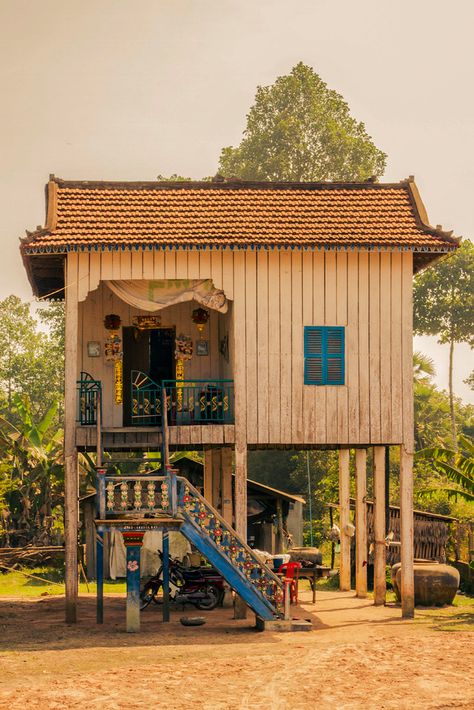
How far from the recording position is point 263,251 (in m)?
26.0

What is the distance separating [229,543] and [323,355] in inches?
179

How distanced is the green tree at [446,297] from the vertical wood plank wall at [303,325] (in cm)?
3336

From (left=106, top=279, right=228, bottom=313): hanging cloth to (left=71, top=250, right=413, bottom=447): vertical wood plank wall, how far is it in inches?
15.7

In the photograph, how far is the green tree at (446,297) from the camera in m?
59.3

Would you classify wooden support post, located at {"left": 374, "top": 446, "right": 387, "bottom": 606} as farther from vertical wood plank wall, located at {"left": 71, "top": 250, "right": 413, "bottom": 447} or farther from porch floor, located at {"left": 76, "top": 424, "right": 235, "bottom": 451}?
porch floor, located at {"left": 76, "top": 424, "right": 235, "bottom": 451}

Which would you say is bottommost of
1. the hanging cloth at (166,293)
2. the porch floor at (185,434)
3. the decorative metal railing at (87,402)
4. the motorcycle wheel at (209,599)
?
the motorcycle wheel at (209,599)

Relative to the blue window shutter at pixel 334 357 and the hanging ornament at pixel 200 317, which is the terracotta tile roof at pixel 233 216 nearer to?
the blue window shutter at pixel 334 357

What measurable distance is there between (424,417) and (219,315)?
103 feet

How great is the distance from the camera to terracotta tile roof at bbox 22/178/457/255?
25.5m

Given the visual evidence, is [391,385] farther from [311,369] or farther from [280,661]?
[280,661]

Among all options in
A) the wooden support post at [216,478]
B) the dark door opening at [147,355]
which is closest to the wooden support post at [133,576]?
the dark door opening at [147,355]

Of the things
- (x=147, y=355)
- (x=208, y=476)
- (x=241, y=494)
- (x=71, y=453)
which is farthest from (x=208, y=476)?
(x=71, y=453)

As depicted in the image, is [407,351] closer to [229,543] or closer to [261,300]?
[261,300]

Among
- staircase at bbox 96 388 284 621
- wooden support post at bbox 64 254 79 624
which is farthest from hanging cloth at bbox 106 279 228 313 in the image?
staircase at bbox 96 388 284 621
